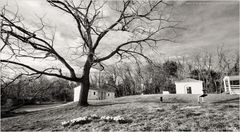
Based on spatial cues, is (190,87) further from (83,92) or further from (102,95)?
(102,95)

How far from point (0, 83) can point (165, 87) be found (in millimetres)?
40668

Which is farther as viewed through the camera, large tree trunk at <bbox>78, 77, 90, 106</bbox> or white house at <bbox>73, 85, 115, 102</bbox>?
white house at <bbox>73, 85, 115, 102</bbox>

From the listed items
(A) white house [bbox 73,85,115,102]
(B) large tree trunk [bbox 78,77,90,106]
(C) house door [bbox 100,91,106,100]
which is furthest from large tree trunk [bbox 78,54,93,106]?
(C) house door [bbox 100,91,106,100]

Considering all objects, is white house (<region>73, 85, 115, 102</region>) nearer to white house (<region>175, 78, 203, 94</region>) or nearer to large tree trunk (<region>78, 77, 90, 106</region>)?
white house (<region>175, 78, 203, 94</region>)

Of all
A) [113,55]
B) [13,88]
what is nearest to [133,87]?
[113,55]

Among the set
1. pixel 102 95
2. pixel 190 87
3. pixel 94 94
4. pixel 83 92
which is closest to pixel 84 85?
pixel 83 92

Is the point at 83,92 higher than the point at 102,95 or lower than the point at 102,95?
higher

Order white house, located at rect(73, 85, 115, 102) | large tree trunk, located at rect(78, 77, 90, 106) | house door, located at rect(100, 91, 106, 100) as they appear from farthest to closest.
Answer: house door, located at rect(100, 91, 106, 100) < white house, located at rect(73, 85, 115, 102) < large tree trunk, located at rect(78, 77, 90, 106)

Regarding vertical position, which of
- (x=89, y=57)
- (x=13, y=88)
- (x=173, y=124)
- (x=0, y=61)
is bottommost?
(x=173, y=124)

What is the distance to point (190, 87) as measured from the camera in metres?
26.8

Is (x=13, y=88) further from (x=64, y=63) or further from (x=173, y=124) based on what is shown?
(x=173, y=124)

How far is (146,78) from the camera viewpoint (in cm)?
4181

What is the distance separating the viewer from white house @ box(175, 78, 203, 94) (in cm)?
2597

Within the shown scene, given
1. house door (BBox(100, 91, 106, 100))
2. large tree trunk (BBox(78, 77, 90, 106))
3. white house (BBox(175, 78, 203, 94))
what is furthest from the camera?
house door (BBox(100, 91, 106, 100))
